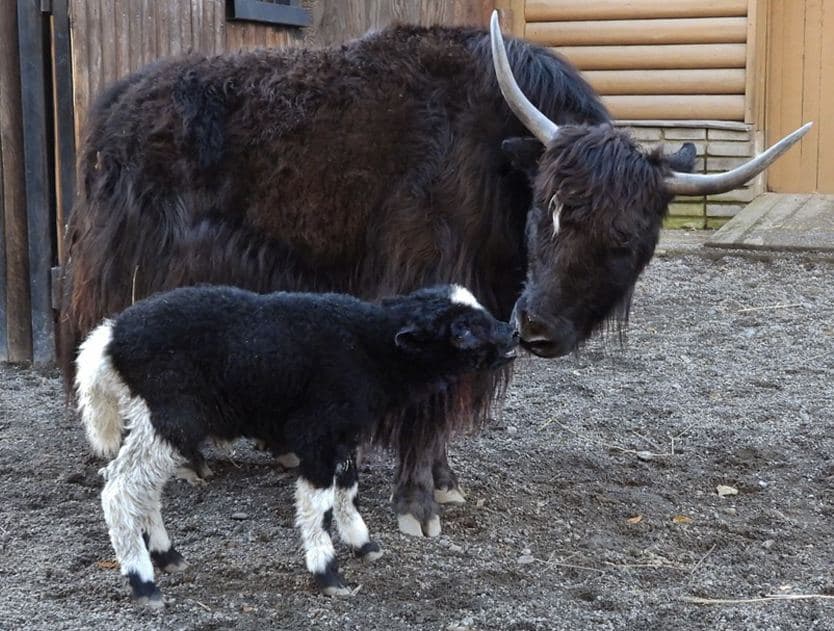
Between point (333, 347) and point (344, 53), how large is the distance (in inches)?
60.0

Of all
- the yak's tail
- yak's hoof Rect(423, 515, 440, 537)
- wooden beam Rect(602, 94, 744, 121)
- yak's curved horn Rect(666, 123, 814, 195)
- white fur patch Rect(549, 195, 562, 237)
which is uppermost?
wooden beam Rect(602, 94, 744, 121)

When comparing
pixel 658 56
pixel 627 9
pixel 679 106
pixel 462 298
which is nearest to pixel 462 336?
pixel 462 298

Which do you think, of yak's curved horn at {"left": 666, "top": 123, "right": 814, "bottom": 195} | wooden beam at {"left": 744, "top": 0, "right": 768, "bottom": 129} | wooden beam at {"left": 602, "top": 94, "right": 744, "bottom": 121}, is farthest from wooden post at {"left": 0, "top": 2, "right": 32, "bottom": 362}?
wooden beam at {"left": 744, "top": 0, "right": 768, "bottom": 129}

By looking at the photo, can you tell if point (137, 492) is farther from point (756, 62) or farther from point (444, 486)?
point (756, 62)

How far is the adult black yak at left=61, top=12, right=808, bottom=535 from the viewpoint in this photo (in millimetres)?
3596

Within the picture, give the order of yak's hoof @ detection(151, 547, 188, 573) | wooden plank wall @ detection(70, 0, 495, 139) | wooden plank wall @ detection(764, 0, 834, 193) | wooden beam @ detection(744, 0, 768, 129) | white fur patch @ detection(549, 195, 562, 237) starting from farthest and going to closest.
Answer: wooden plank wall @ detection(764, 0, 834, 193) → wooden beam @ detection(744, 0, 768, 129) → wooden plank wall @ detection(70, 0, 495, 139) → white fur patch @ detection(549, 195, 562, 237) → yak's hoof @ detection(151, 547, 188, 573)

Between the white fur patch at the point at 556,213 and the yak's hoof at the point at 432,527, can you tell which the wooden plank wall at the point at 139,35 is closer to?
the white fur patch at the point at 556,213

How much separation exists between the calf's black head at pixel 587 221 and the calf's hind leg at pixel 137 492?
1.22 meters

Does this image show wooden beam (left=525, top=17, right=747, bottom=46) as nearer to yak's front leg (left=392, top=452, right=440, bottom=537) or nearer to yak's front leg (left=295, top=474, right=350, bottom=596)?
yak's front leg (left=392, top=452, right=440, bottom=537)

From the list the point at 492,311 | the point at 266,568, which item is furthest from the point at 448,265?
the point at 266,568

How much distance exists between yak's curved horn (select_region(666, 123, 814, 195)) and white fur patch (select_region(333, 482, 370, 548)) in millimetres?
1451

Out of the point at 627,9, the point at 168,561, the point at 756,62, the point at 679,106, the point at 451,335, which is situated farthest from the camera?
the point at 627,9

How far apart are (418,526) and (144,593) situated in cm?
104

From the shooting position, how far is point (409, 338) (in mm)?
3195
